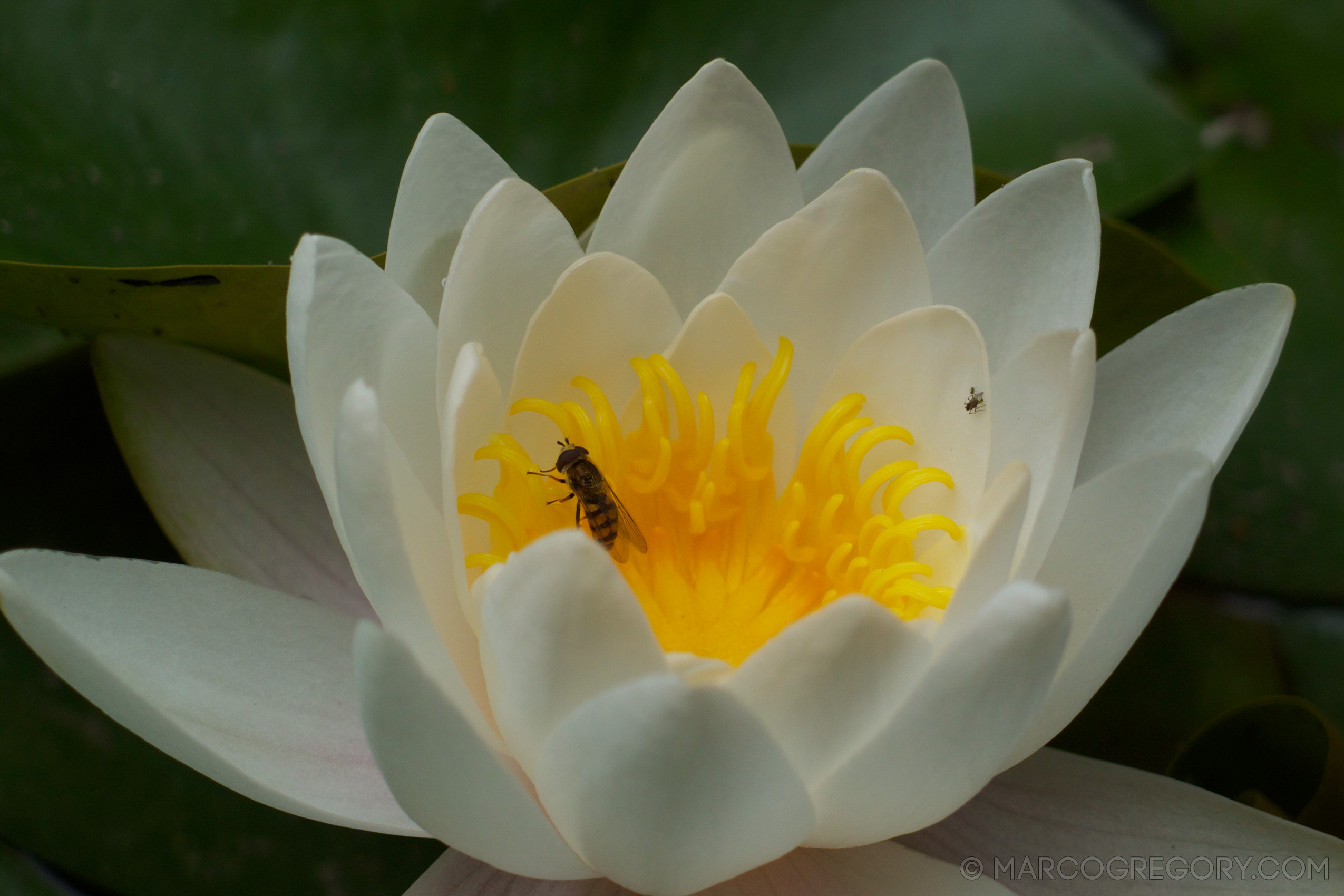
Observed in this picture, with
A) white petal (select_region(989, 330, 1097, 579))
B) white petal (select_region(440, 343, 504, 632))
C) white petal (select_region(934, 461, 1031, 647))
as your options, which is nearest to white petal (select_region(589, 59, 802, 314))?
white petal (select_region(440, 343, 504, 632))

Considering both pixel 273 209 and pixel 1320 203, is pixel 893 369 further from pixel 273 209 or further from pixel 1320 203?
pixel 1320 203

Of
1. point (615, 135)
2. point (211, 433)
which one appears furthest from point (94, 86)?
point (615, 135)

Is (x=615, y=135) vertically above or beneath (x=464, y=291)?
above

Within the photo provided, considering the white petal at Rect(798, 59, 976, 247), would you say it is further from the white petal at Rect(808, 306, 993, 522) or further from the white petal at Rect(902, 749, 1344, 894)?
the white petal at Rect(902, 749, 1344, 894)

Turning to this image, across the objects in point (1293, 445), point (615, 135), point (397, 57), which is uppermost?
point (397, 57)

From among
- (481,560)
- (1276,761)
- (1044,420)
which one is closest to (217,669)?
(481,560)

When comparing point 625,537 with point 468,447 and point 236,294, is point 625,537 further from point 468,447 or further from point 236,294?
point 236,294
